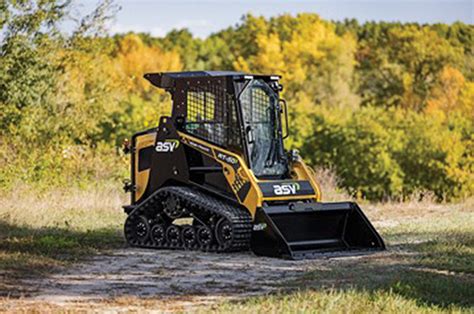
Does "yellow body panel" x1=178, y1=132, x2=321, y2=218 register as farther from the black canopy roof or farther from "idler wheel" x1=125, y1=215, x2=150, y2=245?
"idler wheel" x1=125, y1=215, x2=150, y2=245

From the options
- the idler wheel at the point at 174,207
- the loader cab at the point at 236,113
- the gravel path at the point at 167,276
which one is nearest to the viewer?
the gravel path at the point at 167,276

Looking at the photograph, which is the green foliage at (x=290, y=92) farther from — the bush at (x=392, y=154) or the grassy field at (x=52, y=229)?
the grassy field at (x=52, y=229)

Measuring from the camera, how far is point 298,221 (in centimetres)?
1606

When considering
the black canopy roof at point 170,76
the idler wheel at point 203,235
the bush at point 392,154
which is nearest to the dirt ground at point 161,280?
the idler wheel at point 203,235

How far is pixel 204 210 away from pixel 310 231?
5.32ft

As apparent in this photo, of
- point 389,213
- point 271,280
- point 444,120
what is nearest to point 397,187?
point 444,120

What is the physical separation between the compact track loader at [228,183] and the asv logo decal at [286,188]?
0.7 inches

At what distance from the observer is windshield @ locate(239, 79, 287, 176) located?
16.9 m

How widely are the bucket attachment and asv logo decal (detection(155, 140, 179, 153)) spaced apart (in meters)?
2.11

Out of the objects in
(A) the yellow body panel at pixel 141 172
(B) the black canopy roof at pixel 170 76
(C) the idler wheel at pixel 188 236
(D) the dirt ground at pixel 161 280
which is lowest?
(D) the dirt ground at pixel 161 280

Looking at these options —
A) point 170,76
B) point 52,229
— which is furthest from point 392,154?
point 170,76

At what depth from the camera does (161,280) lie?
13273 millimetres

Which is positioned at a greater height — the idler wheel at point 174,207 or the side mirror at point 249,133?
the side mirror at point 249,133

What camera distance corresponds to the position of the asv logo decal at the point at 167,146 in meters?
17.3
